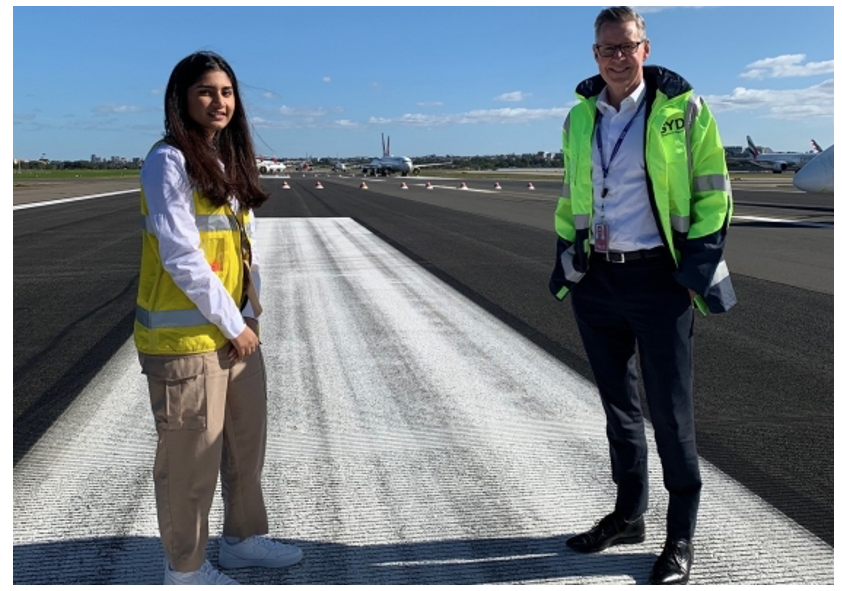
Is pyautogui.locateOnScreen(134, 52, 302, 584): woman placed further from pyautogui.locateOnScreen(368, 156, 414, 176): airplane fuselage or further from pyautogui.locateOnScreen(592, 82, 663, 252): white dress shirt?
pyautogui.locateOnScreen(368, 156, 414, 176): airplane fuselage

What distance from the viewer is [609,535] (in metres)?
3.00

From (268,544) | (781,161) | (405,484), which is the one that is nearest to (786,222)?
(405,484)

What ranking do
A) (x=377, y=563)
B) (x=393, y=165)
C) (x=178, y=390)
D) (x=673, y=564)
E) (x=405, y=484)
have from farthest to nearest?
(x=393, y=165) < (x=405, y=484) < (x=377, y=563) < (x=673, y=564) < (x=178, y=390)

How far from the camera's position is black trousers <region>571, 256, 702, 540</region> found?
2766mm

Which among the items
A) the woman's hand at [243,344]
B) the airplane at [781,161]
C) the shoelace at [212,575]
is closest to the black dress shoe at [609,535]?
the shoelace at [212,575]

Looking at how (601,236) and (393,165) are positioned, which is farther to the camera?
(393,165)

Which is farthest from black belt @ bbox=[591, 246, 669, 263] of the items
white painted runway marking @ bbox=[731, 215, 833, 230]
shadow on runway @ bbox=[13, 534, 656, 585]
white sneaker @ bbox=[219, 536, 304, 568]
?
white painted runway marking @ bbox=[731, 215, 833, 230]

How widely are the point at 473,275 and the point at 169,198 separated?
25.1 feet

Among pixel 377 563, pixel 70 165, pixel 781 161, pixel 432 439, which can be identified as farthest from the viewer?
pixel 70 165

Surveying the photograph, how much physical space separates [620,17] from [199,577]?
93.1 inches

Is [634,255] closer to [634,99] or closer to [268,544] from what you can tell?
[634,99]

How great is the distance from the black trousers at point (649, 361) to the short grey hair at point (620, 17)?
31.5 inches

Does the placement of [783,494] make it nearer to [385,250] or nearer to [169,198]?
[169,198]

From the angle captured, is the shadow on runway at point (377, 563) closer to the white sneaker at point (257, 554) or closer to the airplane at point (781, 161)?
the white sneaker at point (257, 554)
